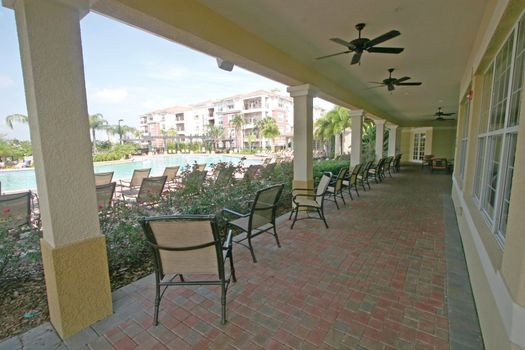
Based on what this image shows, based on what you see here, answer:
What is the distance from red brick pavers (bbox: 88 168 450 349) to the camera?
5.82 ft

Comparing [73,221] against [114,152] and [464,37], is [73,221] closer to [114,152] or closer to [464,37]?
[464,37]

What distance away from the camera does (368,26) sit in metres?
3.28

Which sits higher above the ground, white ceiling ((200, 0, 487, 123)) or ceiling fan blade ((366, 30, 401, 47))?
white ceiling ((200, 0, 487, 123))

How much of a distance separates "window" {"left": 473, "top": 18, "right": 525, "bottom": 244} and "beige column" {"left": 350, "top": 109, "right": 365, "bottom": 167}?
5040mm

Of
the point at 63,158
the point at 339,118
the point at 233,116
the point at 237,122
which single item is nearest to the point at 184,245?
the point at 63,158

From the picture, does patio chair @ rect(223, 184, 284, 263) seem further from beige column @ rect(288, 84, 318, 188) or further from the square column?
the square column

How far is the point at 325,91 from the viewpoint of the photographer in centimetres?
556

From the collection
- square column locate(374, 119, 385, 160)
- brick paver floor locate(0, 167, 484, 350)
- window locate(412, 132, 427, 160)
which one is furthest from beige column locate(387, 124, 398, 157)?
brick paver floor locate(0, 167, 484, 350)

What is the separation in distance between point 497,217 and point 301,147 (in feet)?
10.9

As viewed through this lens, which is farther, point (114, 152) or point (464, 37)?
point (114, 152)

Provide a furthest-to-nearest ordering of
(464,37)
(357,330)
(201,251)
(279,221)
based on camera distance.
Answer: (279,221)
(464,37)
(201,251)
(357,330)

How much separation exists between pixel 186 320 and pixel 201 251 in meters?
0.56

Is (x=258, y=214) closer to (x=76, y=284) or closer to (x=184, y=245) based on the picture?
(x=184, y=245)

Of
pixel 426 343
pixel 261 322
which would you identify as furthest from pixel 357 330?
pixel 261 322
